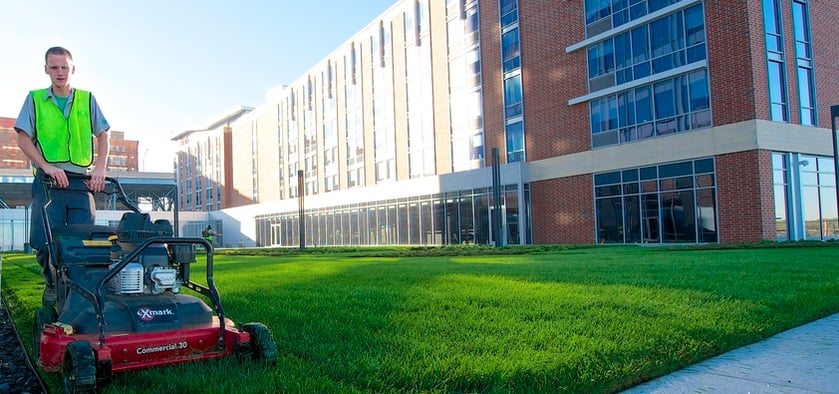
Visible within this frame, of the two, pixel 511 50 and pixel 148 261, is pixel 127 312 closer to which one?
pixel 148 261

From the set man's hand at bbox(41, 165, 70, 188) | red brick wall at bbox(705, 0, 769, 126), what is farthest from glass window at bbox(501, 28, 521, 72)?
man's hand at bbox(41, 165, 70, 188)

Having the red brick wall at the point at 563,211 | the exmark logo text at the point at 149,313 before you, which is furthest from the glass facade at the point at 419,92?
the exmark logo text at the point at 149,313

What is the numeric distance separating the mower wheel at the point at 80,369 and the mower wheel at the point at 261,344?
0.88 meters

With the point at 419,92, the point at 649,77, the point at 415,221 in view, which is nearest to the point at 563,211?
the point at 649,77

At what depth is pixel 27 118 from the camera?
4387 mm

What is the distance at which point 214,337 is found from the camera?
11.6 ft

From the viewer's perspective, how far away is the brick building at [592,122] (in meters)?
21.2

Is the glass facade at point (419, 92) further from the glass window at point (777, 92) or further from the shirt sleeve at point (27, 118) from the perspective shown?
the shirt sleeve at point (27, 118)

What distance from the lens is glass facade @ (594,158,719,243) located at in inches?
864

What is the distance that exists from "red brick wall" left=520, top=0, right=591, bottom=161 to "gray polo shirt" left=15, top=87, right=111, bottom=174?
2413 cm

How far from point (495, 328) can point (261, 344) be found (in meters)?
1.81

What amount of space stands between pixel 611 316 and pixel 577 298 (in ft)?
3.23

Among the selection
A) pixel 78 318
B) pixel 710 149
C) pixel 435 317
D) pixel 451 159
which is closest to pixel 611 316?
pixel 435 317

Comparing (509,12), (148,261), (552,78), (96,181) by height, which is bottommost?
(148,261)
